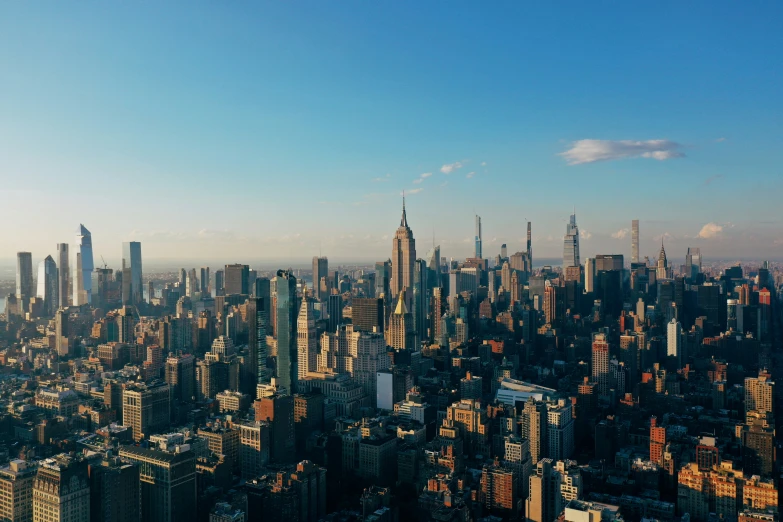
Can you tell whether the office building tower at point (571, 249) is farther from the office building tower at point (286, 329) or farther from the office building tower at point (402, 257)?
the office building tower at point (286, 329)

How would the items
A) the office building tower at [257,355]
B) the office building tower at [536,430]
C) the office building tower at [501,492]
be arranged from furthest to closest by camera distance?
the office building tower at [257,355] → the office building tower at [536,430] → the office building tower at [501,492]

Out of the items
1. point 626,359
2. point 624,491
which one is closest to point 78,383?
point 624,491

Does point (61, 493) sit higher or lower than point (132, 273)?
lower

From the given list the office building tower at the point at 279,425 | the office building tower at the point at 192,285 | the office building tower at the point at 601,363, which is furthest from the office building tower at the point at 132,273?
the office building tower at the point at 601,363

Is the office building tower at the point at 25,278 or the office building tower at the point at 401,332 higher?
the office building tower at the point at 25,278

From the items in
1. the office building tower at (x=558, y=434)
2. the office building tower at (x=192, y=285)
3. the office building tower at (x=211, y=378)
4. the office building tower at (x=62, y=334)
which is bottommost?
the office building tower at (x=558, y=434)

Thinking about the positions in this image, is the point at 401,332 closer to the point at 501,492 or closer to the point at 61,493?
the point at 501,492

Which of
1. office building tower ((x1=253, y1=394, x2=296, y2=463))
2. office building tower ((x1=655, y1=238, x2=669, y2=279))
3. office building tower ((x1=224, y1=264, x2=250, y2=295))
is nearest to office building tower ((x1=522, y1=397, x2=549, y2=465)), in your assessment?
office building tower ((x1=253, y1=394, x2=296, y2=463))

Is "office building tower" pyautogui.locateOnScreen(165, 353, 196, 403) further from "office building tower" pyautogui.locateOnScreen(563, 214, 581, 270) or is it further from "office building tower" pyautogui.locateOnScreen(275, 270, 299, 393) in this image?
"office building tower" pyautogui.locateOnScreen(563, 214, 581, 270)

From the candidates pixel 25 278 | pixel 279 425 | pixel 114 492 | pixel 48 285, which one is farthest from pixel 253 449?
pixel 48 285
